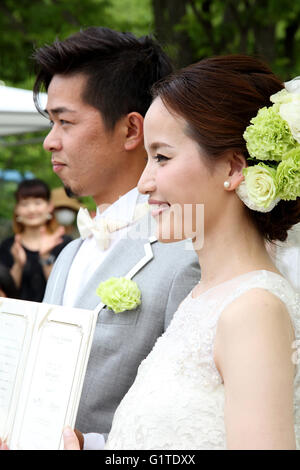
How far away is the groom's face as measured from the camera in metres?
2.74

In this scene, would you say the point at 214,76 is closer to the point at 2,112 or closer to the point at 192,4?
the point at 2,112

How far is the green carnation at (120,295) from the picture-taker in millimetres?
2348

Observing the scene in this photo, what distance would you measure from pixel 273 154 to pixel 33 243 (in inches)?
196

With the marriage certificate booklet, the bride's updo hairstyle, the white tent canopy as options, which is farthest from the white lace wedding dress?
the white tent canopy

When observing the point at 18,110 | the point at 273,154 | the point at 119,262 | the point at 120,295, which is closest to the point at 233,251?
the point at 273,154

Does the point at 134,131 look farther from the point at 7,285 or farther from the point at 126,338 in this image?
the point at 7,285

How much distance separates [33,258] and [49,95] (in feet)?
12.7

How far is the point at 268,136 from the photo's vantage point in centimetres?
183

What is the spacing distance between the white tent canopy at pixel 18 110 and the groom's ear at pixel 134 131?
380cm

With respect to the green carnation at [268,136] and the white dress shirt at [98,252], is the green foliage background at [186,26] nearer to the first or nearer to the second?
the white dress shirt at [98,252]

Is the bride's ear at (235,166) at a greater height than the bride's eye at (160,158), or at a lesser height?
lesser

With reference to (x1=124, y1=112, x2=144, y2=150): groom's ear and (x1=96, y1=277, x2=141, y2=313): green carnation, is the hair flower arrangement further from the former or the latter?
(x1=124, y1=112, x2=144, y2=150): groom's ear

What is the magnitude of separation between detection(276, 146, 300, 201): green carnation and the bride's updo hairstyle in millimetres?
96

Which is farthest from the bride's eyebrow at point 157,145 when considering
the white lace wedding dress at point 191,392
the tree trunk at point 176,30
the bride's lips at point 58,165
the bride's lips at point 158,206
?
the tree trunk at point 176,30
